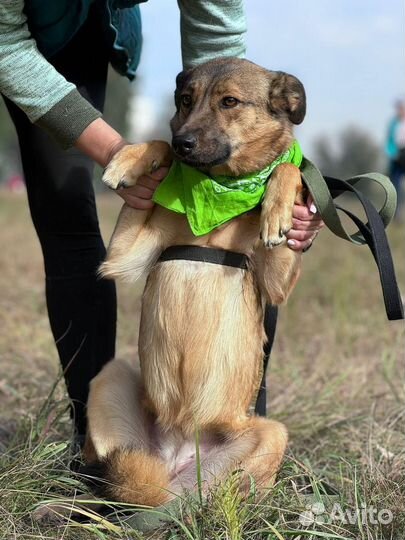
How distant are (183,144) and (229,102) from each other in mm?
325

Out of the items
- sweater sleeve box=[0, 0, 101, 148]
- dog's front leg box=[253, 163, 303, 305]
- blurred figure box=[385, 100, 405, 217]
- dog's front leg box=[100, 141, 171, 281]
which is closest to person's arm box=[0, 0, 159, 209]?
sweater sleeve box=[0, 0, 101, 148]

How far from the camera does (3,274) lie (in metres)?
6.97

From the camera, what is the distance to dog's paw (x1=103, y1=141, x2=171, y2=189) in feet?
7.57

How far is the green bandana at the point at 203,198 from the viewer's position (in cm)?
241

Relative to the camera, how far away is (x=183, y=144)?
2293mm

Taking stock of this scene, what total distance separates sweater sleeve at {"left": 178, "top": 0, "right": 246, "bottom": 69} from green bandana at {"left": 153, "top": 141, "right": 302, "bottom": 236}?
56cm

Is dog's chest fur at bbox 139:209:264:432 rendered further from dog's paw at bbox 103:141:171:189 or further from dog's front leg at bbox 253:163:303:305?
dog's paw at bbox 103:141:171:189

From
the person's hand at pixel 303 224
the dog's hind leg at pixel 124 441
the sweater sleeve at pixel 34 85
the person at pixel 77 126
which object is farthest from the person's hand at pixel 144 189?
the dog's hind leg at pixel 124 441

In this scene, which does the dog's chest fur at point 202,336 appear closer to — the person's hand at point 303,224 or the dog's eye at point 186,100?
the person's hand at point 303,224

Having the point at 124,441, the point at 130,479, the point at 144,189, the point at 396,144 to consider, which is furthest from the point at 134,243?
the point at 396,144

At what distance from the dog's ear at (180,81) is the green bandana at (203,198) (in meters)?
0.32

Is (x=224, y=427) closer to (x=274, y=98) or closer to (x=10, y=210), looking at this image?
(x=274, y=98)

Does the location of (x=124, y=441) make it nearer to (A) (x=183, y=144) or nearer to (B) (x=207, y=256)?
(B) (x=207, y=256)

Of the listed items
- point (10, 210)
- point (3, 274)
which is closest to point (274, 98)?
point (3, 274)
